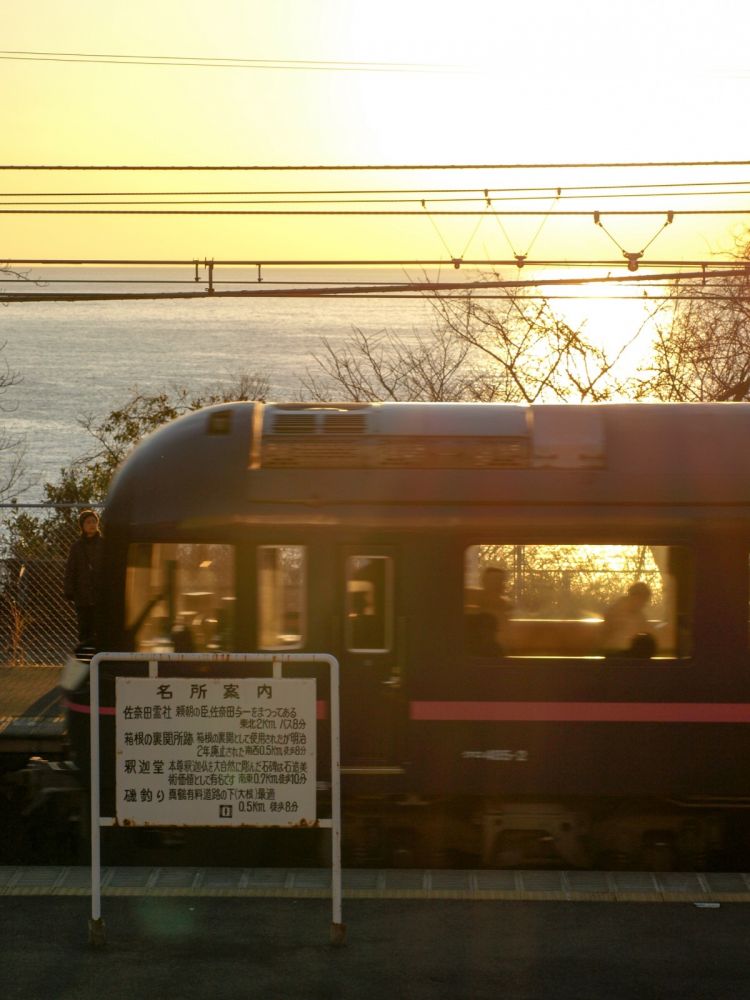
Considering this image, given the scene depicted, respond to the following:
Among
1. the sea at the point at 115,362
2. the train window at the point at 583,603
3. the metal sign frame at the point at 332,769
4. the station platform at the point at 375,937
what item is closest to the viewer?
the station platform at the point at 375,937

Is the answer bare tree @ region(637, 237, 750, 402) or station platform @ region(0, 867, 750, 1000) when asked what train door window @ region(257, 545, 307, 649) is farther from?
bare tree @ region(637, 237, 750, 402)

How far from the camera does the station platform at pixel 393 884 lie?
7969mm

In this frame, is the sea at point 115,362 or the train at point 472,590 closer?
the train at point 472,590

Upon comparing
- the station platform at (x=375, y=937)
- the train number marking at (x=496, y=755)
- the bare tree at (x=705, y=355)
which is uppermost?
the bare tree at (x=705, y=355)

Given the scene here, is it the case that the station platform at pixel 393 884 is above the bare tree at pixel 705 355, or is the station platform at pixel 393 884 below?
below

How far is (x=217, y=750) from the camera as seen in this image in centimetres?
745

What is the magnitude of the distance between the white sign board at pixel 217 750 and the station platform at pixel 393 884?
0.75 m

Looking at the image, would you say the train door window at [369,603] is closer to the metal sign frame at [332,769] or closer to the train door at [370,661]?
the train door at [370,661]

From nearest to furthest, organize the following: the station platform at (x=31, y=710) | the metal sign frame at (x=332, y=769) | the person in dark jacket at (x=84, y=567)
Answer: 1. the metal sign frame at (x=332, y=769)
2. the station platform at (x=31, y=710)
3. the person in dark jacket at (x=84, y=567)

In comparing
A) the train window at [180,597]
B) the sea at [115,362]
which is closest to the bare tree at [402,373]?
the sea at [115,362]

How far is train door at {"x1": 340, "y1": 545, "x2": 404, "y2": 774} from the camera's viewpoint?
9.52 m

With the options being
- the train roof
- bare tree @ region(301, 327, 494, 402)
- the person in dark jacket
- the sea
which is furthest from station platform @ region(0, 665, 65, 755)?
the sea

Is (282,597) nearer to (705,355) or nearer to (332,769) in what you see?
(332,769)

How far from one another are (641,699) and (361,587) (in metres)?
2.02
